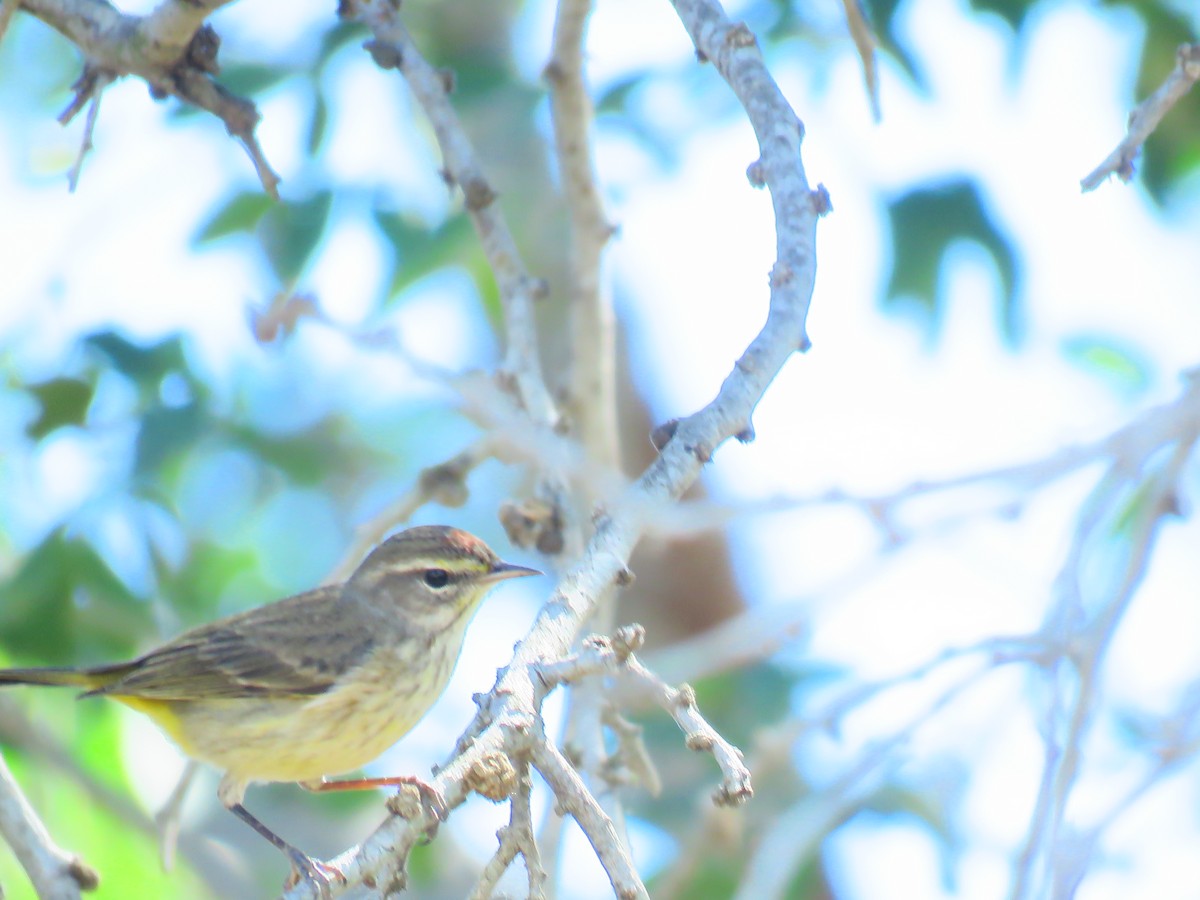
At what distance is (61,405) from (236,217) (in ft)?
3.60

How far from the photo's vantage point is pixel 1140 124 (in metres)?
3.26

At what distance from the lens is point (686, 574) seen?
29.9 ft

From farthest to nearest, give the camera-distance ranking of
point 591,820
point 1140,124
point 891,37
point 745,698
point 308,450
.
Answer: point 308,450
point 745,698
point 891,37
point 1140,124
point 591,820

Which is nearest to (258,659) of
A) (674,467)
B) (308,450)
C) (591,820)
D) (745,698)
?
(308,450)

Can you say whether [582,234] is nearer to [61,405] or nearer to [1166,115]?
[61,405]

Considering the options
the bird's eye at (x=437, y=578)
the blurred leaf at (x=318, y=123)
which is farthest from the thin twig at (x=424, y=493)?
the blurred leaf at (x=318, y=123)

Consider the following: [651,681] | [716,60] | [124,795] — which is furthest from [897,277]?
[124,795]

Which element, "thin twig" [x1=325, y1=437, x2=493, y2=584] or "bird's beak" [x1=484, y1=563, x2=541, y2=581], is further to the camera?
"bird's beak" [x1=484, y1=563, x2=541, y2=581]

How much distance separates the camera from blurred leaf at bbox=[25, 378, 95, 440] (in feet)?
17.6

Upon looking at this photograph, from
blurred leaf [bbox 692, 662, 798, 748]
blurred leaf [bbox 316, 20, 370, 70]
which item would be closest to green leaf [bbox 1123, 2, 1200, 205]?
blurred leaf [bbox 692, 662, 798, 748]

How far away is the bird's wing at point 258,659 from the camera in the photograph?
205 inches

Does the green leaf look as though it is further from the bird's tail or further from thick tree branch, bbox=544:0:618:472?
the bird's tail

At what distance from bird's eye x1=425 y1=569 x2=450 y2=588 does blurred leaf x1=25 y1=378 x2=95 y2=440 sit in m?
1.42

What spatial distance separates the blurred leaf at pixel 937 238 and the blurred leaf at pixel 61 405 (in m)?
3.16
